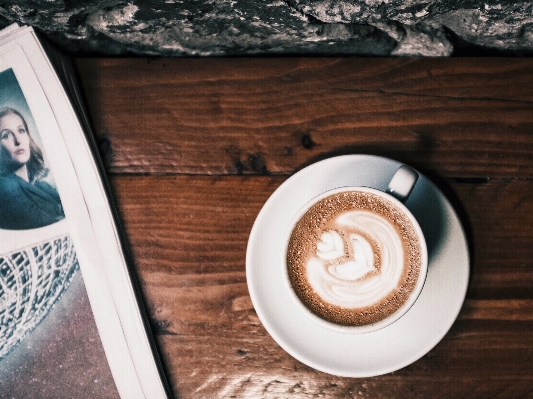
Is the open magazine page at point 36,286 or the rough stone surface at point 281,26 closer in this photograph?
the rough stone surface at point 281,26

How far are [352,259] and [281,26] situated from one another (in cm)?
32

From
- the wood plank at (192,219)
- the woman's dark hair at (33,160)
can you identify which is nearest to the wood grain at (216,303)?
the wood plank at (192,219)

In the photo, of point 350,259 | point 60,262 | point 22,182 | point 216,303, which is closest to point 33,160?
point 22,182

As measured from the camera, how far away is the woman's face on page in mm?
646

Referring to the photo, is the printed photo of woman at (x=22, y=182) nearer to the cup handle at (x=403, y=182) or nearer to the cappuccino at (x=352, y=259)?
the cappuccino at (x=352, y=259)

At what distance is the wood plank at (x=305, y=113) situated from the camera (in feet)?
2.13

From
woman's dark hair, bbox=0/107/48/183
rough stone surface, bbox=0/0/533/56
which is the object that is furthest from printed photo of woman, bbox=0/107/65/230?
rough stone surface, bbox=0/0/533/56

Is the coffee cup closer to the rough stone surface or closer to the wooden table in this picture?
the wooden table

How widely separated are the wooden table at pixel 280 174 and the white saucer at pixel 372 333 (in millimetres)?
33

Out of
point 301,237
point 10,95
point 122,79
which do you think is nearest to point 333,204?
point 301,237

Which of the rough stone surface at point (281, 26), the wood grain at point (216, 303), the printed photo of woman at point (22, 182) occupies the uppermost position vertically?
the rough stone surface at point (281, 26)

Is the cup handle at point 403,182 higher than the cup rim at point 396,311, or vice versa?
the cup handle at point 403,182

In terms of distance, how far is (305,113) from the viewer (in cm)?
66

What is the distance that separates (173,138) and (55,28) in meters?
0.21
